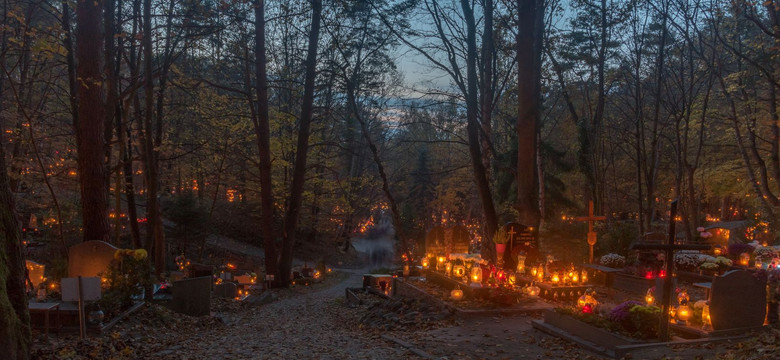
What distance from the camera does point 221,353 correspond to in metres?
8.29

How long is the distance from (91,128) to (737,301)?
13.8 m

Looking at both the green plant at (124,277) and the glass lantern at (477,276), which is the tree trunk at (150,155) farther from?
the glass lantern at (477,276)

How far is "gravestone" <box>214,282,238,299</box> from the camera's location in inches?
683

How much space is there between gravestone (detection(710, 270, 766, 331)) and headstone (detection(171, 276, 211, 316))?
11158 millimetres

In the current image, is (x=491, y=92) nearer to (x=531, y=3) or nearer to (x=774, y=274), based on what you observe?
(x=531, y=3)

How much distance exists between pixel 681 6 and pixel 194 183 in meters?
A: 28.2

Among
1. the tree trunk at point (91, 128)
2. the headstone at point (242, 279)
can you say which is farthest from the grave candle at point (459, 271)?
the headstone at point (242, 279)

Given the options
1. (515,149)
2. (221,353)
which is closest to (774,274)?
(221,353)

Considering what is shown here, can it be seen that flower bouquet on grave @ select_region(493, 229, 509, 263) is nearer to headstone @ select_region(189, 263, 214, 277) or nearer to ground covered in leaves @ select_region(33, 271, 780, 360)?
ground covered in leaves @ select_region(33, 271, 780, 360)

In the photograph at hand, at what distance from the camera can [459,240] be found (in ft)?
57.2

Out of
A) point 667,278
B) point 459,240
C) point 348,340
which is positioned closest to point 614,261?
point 459,240

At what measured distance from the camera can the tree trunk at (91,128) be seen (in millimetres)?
11805

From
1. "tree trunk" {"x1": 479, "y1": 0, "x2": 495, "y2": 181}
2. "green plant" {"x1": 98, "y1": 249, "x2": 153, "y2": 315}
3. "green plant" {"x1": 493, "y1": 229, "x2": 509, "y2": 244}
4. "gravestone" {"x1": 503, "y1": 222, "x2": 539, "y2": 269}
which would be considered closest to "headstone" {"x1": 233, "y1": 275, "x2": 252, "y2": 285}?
"green plant" {"x1": 98, "y1": 249, "x2": 153, "y2": 315}

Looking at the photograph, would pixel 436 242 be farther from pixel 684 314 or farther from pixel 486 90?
pixel 684 314
